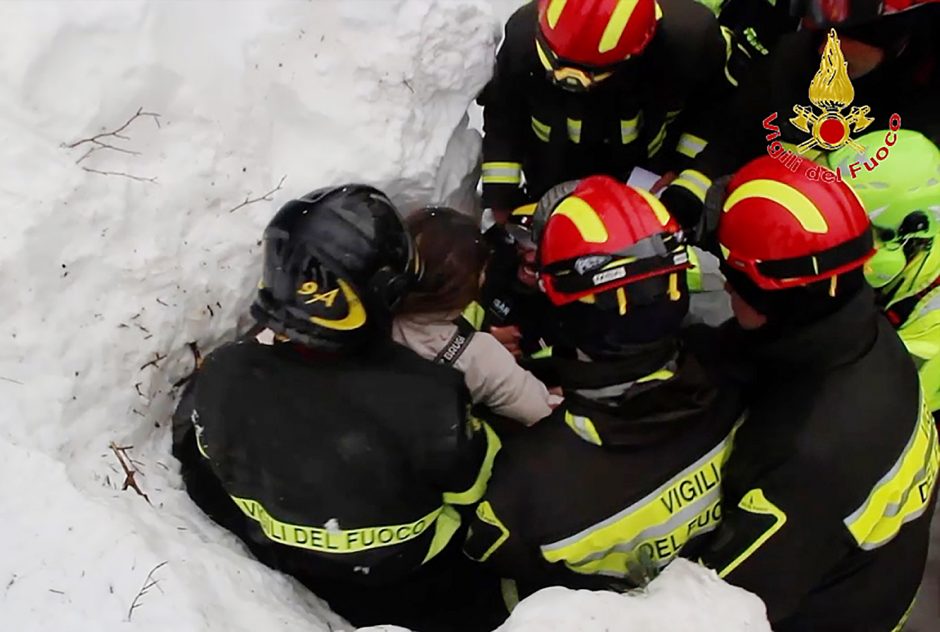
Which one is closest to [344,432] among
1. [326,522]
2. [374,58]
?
[326,522]

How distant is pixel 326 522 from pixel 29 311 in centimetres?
93

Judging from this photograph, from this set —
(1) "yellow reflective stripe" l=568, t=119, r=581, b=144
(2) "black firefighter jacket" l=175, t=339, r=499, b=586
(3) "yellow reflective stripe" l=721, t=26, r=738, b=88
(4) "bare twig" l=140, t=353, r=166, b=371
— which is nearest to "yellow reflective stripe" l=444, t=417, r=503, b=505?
(2) "black firefighter jacket" l=175, t=339, r=499, b=586

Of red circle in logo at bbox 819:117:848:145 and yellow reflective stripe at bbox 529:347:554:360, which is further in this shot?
yellow reflective stripe at bbox 529:347:554:360

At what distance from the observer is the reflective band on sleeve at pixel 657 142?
126 inches

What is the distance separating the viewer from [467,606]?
7.98 ft

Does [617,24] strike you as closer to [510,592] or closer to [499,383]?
[499,383]

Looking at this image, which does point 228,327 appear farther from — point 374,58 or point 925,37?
point 925,37

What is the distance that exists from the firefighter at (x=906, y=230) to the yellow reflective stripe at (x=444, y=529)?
1312mm

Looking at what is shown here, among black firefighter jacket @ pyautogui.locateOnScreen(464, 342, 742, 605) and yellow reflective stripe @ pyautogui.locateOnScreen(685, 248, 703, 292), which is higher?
black firefighter jacket @ pyautogui.locateOnScreen(464, 342, 742, 605)

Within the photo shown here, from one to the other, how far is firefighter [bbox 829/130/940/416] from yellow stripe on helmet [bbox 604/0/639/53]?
2.35 ft

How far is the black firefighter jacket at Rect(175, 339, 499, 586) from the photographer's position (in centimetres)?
188

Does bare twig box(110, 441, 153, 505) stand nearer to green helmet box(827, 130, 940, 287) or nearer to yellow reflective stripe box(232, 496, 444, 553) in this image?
yellow reflective stripe box(232, 496, 444, 553)

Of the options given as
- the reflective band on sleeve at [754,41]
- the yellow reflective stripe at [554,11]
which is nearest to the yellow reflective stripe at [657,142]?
the reflective band on sleeve at [754,41]

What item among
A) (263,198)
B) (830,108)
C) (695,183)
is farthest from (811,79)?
(263,198)
